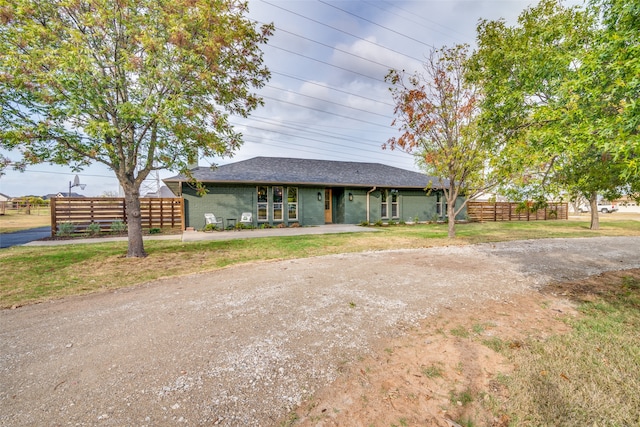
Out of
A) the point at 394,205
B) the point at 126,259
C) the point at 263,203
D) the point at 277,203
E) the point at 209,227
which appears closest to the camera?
the point at 126,259

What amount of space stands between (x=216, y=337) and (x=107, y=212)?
14.5 m

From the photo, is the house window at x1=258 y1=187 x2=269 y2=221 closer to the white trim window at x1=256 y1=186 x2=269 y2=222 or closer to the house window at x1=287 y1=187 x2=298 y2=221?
the white trim window at x1=256 y1=186 x2=269 y2=222

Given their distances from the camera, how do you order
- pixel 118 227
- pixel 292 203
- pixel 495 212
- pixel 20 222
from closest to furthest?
pixel 118 227, pixel 292 203, pixel 20 222, pixel 495 212

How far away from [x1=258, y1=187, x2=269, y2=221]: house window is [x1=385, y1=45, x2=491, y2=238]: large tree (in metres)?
8.03

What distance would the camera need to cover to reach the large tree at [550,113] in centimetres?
317

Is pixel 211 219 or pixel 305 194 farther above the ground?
pixel 305 194

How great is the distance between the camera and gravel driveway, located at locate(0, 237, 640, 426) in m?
2.03

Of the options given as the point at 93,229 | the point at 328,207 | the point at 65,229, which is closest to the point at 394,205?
the point at 328,207

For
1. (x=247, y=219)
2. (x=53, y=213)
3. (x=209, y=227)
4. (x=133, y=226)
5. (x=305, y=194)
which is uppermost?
(x=305, y=194)

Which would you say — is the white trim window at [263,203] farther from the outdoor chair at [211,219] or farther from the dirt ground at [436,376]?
the dirt ground at [436,376]

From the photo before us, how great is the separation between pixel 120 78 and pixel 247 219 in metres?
9.09

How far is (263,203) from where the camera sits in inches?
603

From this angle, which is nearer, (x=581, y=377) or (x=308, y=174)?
(x=581, y=377)

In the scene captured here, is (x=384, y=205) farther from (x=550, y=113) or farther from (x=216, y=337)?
(x=216, y=337)
